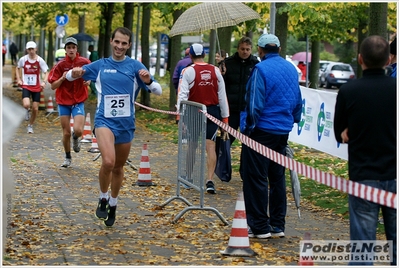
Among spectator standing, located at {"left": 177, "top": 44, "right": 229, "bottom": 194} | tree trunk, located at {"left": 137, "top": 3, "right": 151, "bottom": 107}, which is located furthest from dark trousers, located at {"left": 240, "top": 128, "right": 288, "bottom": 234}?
tree trunk, located at {"left": 137, "top": 3, "right": 151, "bottom": 107}

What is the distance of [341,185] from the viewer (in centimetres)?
610

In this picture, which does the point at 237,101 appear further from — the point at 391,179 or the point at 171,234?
the point at 391,179

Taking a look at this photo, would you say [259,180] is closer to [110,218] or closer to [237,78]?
[110,218]

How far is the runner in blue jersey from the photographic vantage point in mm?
8766

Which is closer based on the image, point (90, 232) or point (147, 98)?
point (90, 232)

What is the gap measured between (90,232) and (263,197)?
68.0 inches

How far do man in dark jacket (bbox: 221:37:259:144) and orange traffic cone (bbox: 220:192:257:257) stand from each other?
15.0 ft

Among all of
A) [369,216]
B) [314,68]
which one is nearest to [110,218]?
[369,216]

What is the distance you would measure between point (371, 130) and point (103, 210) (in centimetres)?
390

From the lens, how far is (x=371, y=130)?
5887 millimetres

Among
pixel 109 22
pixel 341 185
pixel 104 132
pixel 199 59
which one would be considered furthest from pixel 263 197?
pixel 109 22

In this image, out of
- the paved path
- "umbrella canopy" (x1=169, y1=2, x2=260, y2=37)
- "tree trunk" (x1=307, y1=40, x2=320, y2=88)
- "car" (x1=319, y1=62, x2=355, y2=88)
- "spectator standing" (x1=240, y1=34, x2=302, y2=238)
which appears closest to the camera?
the paved path

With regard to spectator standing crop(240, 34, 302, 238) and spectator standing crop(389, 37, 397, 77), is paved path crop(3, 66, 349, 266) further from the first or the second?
spectator standing crop(389, 37, 397, 77)

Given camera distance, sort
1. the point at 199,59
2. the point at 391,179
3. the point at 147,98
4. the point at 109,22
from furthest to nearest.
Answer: the point at 109,22
the point at 147,98
the point at 199,59
the point at 391,179
